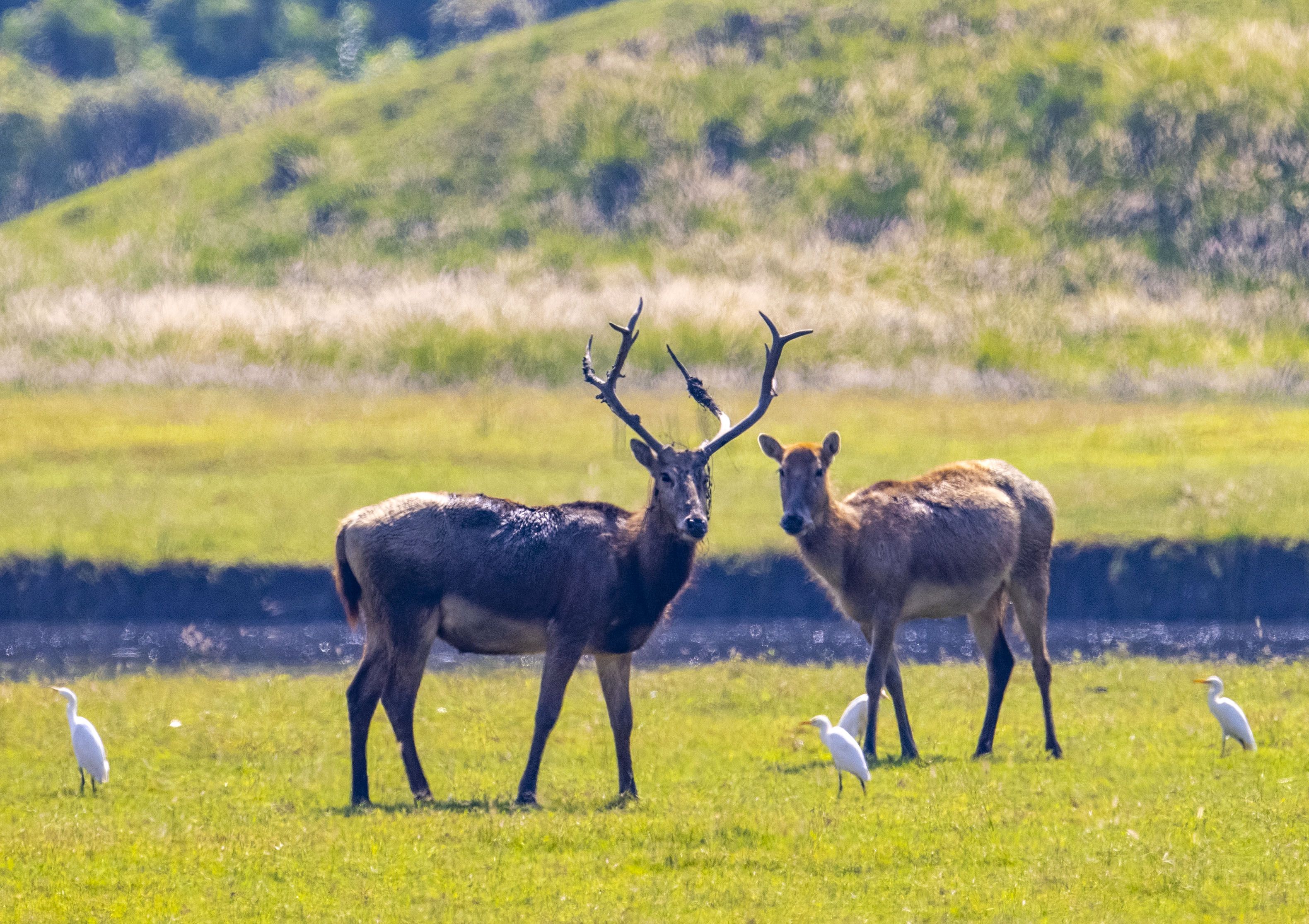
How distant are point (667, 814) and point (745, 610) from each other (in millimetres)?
12350

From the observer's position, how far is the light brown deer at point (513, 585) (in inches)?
613

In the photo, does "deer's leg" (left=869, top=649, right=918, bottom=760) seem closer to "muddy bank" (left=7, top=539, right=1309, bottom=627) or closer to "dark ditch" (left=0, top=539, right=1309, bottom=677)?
"dark ditch" (left=0, top=539, right=1309, bottom=677)

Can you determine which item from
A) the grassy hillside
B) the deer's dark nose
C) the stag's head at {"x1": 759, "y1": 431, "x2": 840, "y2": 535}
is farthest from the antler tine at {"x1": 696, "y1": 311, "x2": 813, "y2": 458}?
the grassy hillside

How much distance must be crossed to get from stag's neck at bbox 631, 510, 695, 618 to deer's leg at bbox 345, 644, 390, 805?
2177 millimetres

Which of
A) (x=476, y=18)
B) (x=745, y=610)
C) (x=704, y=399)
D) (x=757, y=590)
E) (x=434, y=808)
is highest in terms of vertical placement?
(x=476, y=18)

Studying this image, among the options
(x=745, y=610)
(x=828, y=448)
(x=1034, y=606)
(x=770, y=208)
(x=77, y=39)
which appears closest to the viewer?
(x=828, y=448)

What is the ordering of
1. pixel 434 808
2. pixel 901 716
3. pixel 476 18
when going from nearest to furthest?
pixel 434 808, pixel 901 716, pixel 476 18

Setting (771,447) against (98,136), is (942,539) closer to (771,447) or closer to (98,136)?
(771,447)

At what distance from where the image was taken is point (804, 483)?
17.4 metres

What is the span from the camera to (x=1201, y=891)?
1189 centimetres

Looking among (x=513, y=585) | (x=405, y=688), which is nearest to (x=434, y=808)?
(x=405, y=688)

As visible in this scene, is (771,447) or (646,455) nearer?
(646,455)

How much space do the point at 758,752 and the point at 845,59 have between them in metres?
50.5

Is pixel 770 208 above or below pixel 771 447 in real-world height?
above
